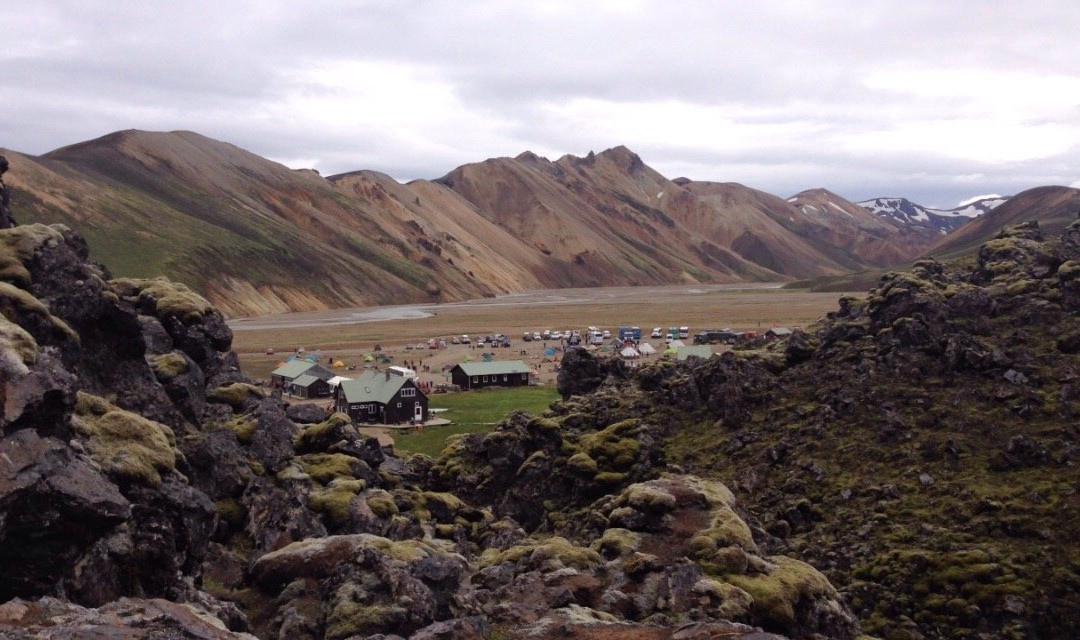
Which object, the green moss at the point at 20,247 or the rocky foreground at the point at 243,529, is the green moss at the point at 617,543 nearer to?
the rocky foreground at the point at 243,529

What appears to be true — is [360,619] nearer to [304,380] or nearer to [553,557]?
[553,557]

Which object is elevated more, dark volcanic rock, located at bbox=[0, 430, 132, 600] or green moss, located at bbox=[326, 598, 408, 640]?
dark volcanic rock, located at bbox=[0, 430, 132, 600]

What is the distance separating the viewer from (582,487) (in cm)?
4872

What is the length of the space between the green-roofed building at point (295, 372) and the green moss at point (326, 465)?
73562 millimetres

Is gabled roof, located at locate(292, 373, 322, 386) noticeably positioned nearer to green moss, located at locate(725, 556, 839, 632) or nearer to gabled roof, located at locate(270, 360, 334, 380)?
gabled roof, located at locate(270, 360, 334, 380)

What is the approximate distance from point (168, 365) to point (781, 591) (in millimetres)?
27754

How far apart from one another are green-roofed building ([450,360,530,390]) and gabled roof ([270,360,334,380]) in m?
18.3

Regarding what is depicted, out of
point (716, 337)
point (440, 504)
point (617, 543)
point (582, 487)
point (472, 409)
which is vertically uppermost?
point (617, 543)

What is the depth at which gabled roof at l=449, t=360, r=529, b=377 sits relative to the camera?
115m

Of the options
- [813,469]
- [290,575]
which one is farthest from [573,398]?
[290,575]

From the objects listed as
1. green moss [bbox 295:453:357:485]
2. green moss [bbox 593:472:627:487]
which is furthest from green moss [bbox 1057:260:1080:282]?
green moss [bbox 295:453:357:485]

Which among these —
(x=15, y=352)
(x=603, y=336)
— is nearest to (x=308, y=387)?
(x=603, y=336)

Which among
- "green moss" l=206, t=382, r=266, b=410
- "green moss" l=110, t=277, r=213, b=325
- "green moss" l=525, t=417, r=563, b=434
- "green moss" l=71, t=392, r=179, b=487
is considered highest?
"green moss" l=110, t=277, r=213, b=325

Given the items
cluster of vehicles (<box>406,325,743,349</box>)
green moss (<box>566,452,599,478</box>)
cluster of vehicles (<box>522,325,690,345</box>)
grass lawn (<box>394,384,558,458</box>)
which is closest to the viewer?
green moss (<box>566,452,599,478</box>)
